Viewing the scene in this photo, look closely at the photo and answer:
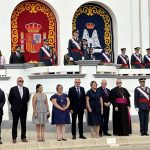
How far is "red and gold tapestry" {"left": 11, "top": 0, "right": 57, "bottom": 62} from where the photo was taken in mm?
26047

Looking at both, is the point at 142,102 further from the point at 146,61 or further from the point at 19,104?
the point at 146,61

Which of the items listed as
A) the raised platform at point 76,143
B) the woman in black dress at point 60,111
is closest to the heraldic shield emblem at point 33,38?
the raised platform at point 76,143

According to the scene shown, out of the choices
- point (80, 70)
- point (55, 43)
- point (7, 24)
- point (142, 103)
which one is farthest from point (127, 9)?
point (142, 103)

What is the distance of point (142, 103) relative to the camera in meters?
17.7

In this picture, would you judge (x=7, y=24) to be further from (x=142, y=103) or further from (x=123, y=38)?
(x=142, y=103)

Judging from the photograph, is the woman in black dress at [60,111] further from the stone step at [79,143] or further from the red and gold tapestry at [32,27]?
the red and gold tapestry at [32,27]

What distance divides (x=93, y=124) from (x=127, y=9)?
1130cm

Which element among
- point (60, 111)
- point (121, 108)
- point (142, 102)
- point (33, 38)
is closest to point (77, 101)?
point (60, 111)

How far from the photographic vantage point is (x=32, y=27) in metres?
26.5

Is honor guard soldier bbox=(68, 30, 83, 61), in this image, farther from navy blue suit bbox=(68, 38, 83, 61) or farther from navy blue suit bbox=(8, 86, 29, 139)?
navy blue suit bbox=(8, 86, 29, 139)

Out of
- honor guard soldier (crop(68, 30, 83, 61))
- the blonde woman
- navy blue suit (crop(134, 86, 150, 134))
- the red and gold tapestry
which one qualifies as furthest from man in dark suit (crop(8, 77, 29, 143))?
the red and gold tapestry

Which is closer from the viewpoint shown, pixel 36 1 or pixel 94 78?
pixel 94 78

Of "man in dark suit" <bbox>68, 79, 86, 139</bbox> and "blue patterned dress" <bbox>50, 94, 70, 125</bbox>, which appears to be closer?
"blue patterned dress" <bbox>50, 94, 70, 125</bbox>

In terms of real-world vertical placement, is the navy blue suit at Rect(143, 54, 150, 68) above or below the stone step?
above
